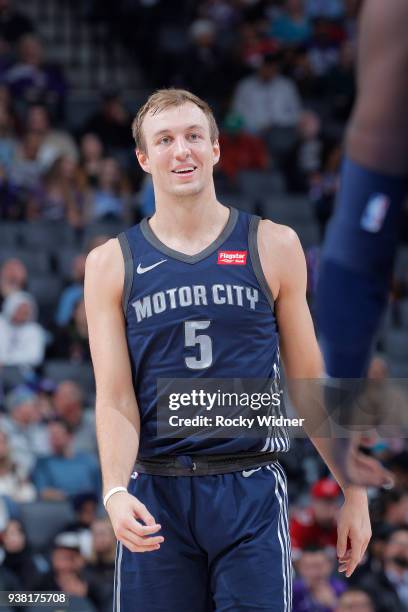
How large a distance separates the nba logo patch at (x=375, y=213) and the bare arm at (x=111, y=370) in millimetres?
2216

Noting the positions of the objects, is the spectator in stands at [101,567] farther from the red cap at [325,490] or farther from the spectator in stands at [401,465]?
the spectator in stands at [401,465]

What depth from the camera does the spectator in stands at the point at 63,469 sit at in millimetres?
8601

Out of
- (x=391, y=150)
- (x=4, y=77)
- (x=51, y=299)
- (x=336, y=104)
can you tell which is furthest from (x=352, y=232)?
(x=336, y=104)

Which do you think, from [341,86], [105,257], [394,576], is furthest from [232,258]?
[341,86]

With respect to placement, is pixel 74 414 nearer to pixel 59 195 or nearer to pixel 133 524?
pixel 59 195

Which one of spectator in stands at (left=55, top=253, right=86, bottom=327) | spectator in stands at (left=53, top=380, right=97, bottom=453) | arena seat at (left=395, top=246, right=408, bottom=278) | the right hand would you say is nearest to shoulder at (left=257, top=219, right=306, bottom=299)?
the right hand

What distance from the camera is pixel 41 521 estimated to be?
316 inches

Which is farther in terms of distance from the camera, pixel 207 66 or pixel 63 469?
pixel 207 66

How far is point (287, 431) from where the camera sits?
12.9 ft

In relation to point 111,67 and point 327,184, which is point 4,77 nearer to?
point 111,67

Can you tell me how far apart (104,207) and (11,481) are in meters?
3.83

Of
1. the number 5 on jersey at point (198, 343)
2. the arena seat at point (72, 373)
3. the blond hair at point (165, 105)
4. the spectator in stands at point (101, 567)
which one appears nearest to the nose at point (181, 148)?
the blond hair at point (165, 105)

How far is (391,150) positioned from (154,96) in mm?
2565

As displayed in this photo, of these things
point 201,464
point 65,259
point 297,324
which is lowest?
point 201,464
